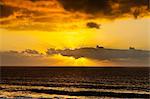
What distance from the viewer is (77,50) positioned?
183ft

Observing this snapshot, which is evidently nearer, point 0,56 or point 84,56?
point 0,56

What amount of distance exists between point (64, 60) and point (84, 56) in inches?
135

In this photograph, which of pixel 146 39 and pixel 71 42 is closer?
pixel 146 39

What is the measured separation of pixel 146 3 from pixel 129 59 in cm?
3161

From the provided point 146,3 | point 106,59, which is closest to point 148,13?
point 146,3

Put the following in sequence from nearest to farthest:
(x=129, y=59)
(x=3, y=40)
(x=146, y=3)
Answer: (x=146, y=3) < (x=3, y=40) < (x=129, y=59)

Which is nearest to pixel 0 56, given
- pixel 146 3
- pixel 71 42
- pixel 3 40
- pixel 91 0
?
pixel 3 40

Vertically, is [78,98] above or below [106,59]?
below

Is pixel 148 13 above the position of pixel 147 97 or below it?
above

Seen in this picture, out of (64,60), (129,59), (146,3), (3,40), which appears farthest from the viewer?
(129,59)

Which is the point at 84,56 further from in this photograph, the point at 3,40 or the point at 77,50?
the point at 3,40

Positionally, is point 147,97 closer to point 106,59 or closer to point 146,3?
point 146,3

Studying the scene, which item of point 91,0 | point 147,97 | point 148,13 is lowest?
point 147,97

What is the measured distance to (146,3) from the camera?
114 feet
